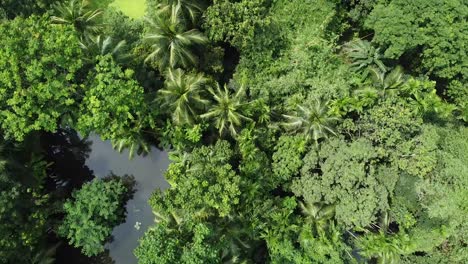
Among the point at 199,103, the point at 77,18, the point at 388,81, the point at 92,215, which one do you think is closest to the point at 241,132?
the point at 199,103

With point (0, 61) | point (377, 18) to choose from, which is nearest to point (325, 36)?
point (377, 18)

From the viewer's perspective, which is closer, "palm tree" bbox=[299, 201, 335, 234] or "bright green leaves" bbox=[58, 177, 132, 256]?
"palm tree" bbox=[299, 201, 335, 234]

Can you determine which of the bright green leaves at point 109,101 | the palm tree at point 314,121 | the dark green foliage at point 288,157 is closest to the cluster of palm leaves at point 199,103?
the bright green leaves at point 109,101

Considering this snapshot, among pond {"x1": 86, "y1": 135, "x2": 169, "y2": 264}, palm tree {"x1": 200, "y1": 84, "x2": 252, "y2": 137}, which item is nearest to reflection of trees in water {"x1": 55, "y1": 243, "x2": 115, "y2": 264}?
pond {"x1": 86, "y1": 135, "x2": 169, "y2": 264}

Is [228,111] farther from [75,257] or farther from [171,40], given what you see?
[75,257]

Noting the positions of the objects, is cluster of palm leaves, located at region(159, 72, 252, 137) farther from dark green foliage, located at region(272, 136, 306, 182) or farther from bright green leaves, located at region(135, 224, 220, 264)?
bright green leaves, located at region(135, 224, 220, 264)

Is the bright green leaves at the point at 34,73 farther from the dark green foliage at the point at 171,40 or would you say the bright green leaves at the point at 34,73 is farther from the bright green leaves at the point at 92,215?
the bright green leaves at the point at 92,215
